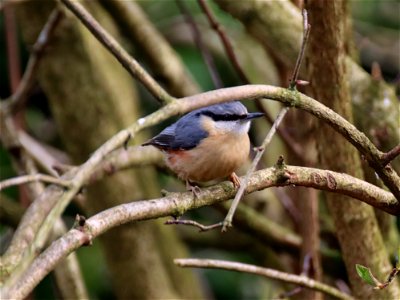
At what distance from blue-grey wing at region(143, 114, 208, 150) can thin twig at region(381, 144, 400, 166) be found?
789 millimetres

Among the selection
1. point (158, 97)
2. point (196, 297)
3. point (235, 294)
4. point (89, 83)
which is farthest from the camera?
point (235, 294)

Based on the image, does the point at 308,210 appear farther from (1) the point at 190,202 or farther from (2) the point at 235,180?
(1) the point at 190,202

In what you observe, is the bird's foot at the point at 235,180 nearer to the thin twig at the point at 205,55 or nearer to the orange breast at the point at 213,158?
the orange breast at the point at 213,158

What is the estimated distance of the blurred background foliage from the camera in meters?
4.55

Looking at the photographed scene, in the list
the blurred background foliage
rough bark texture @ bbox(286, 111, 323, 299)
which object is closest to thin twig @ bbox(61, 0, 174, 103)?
rough bark texture @ bbox(286, 111, 323, 299)

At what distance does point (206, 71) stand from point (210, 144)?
253cm

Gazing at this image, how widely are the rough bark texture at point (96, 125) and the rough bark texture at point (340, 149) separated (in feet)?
4.77

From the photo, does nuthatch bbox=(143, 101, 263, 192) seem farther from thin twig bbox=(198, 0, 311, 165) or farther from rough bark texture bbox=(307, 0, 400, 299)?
thin twig bbox=(198, 0, 311, 165)

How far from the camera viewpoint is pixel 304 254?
10.2ft

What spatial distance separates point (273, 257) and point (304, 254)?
0.62m

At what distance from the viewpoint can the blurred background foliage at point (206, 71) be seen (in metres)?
4.55

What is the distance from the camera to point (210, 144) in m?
2.51

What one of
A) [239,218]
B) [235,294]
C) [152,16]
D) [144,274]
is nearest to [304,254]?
[239,218]

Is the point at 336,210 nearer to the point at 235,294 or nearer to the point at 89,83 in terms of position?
the point at 89,83
